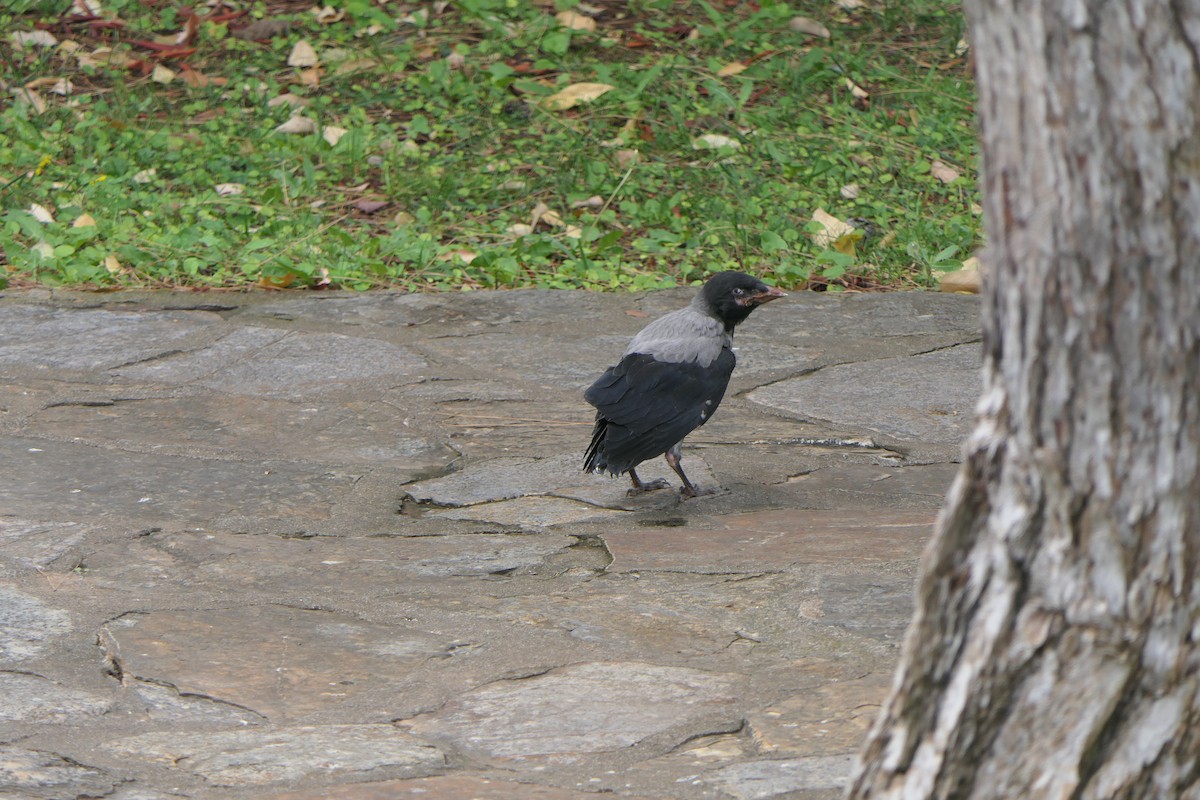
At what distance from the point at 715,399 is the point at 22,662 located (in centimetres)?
213

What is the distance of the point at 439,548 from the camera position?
3.87m

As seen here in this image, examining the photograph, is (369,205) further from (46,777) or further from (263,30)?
(46,777)

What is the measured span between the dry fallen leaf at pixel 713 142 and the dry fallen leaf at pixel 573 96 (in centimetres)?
66

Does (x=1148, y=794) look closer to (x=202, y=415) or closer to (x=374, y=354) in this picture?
(x=202, y=415)

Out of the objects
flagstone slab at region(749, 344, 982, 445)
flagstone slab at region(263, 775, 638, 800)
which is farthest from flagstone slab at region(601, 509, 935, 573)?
flagstone slab at region(263, 775, 638, 800)

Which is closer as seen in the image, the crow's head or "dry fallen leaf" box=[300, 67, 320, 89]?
the crow's head

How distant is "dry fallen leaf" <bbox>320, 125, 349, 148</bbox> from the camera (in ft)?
26.1

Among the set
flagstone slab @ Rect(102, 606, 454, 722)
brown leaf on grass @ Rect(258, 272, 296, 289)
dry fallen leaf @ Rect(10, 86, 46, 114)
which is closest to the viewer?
flagstone slab @ Rect(102, 606, 454, 722)

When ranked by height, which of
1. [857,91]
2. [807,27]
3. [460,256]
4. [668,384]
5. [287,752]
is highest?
[807,27]

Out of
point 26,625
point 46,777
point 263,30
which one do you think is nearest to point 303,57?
point 263,30

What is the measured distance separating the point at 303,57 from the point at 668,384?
5.16m

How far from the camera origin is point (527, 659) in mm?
3104

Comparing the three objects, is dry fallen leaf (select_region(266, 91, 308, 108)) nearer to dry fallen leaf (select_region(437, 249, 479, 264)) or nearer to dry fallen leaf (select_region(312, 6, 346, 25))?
dry fallen leaf (select_region(312, 6, 346, 25))

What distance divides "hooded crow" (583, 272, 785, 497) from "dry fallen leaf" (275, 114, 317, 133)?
3852 millimetres
